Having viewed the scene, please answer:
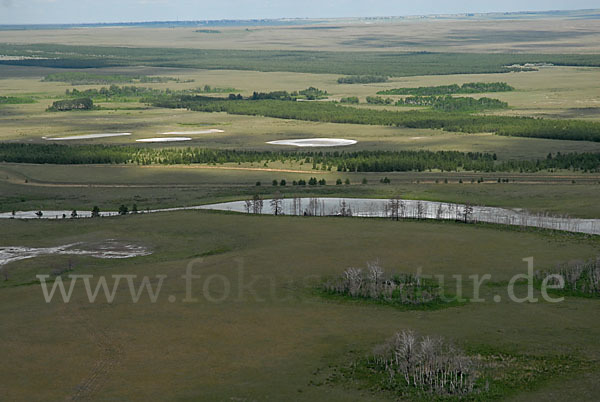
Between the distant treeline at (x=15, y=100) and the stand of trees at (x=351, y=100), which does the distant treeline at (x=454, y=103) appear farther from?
the distant treeline at (x=15, y=100)

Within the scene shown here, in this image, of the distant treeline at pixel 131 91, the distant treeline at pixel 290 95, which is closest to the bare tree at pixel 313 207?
the distant treeline at pixel 290 95

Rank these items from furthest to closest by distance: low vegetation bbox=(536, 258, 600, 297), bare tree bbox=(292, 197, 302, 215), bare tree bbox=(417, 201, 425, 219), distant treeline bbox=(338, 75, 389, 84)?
distant treeline bbox=(338, 75, 389, 84) < bare tree bbox=(292, 197, 302, 215) < bare tree bbox=(417, 201, 425, 219) < low vegetation bbox=(536, 258, 600, 297)

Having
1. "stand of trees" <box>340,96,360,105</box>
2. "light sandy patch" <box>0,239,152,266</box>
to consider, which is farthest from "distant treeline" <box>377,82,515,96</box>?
"light sandy patch" <box>0,239,152,266</box>

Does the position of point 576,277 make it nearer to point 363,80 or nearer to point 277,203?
point 277,203

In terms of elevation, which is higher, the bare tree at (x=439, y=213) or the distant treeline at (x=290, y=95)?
the distant treeline at (x=290, y=95)

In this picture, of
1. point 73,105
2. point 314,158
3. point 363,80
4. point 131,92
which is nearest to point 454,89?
point 363,80

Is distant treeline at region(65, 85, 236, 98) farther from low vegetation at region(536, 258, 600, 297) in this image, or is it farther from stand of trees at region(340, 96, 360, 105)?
low vegetation at region(536, 258, 600, 297)

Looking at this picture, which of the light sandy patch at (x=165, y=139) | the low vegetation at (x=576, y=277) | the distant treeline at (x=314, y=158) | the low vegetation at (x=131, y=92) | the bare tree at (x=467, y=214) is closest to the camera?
the low vegetation at (x=576, y=277)
